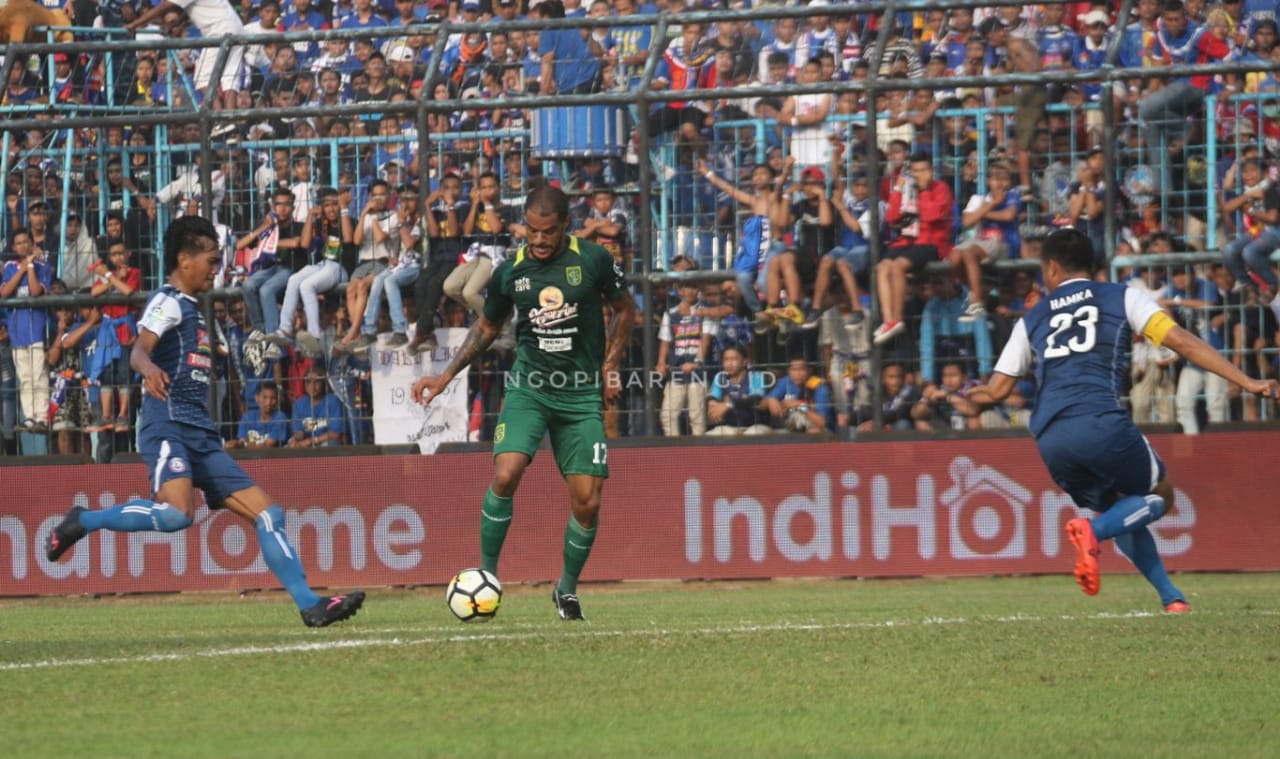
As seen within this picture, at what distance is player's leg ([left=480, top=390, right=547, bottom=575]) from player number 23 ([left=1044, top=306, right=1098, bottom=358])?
2732 millimetres

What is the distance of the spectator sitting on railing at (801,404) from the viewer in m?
16.2

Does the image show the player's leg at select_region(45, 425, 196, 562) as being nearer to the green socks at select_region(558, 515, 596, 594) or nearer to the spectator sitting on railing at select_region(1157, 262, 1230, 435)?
the green socks at select_region(558, 515, 596, 594)

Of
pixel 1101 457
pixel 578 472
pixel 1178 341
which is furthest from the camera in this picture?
pixel 578 472

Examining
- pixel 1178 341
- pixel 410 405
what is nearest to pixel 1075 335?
pixel 1178 341

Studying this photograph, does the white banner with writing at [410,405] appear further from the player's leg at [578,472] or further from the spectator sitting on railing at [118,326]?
the player's leg at [578,472]

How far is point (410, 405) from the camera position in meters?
16.5

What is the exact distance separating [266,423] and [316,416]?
17.3 inches

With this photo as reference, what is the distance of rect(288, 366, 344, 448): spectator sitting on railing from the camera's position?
16734 mm

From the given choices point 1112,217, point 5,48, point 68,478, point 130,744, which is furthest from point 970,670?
point 5,48

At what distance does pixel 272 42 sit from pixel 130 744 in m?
11.8

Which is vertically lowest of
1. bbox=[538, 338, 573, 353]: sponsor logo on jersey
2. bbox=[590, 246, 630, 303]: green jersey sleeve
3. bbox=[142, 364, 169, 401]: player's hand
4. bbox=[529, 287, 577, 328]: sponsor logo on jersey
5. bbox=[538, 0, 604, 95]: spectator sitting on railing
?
bbox=[142, 364, 169, 401]: player's hand

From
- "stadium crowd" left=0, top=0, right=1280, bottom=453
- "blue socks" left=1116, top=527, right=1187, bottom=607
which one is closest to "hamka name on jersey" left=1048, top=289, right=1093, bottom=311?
"blue socks" left=1116, top=527, right=1187, bottom=607

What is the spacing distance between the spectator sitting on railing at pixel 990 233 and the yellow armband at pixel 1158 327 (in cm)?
579

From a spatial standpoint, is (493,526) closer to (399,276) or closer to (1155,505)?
(1155,505)
